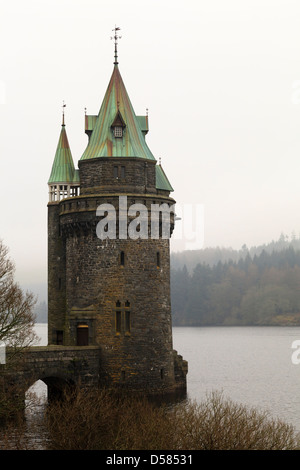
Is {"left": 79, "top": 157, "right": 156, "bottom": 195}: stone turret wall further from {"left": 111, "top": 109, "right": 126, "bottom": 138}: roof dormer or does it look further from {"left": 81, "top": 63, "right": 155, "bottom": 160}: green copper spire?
{"left": 111, "top": 109, "right": 126, "bottom": 138}: roof dormer

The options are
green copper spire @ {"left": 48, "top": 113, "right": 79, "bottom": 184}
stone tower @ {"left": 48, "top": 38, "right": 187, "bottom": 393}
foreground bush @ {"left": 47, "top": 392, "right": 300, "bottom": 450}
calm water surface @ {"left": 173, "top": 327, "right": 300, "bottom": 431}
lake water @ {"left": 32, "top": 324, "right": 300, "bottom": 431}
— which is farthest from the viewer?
green copper spire @ {"left": 48, "top": 113, "right": 79, "bottom": 184}

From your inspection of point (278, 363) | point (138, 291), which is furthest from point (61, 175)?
point (278, 363)

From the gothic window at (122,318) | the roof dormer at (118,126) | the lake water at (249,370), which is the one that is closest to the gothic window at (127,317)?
the gothic window at (122,318)

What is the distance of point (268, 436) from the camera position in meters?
35.4

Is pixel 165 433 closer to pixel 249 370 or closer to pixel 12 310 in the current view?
pixel 12 310

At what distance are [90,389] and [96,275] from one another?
302 inches

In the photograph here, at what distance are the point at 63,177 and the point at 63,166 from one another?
95cm

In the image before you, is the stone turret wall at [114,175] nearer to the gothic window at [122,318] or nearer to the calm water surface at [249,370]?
the gothic window at [122,318]

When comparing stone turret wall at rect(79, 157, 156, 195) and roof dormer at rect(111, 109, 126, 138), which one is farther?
roof dormer at rect(111, 109, 126, 138)

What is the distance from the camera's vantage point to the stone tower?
58.4m

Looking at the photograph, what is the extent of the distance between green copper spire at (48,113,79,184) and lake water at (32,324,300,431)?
18673 mm

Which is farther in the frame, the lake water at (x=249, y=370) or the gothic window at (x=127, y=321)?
the lake water at (x=249, y=370)

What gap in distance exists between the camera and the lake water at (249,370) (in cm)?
6323

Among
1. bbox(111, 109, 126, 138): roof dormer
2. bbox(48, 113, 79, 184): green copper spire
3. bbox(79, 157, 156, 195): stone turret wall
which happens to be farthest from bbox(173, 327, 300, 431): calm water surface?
bbox(111, 109, 126, 138): roof dormer
